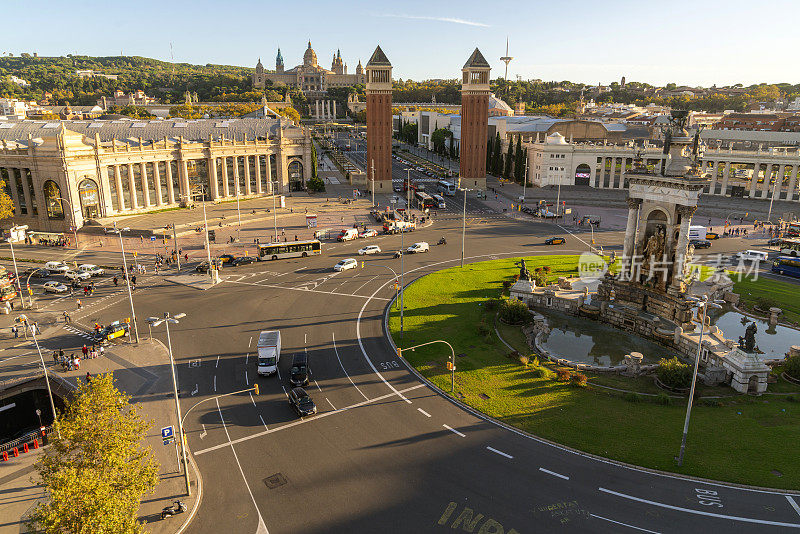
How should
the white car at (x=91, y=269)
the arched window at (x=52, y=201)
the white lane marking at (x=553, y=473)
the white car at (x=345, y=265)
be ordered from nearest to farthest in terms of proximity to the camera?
1. the white lane marking at (x=553, y=473)
2. the white car at (x=91, y=269)
3. the white car at (x=345, y=265)
4. the arched window at (x=52, y=201)

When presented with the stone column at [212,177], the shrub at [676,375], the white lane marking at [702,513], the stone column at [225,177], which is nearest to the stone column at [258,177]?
the stone column at [225,177]

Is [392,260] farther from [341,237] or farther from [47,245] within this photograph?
[47,245]

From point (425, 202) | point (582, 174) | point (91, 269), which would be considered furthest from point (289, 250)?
point (582, 174)

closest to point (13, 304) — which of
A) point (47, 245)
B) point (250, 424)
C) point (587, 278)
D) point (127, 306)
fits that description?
point (127, 306)

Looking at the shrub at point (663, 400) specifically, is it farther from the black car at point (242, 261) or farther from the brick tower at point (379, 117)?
the brick tower at point (379, 117)

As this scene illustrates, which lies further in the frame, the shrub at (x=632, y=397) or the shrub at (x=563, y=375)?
Result: the shrub at (x=563, y=375)

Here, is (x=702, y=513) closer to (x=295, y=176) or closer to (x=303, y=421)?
(x=303, y=421)
